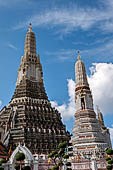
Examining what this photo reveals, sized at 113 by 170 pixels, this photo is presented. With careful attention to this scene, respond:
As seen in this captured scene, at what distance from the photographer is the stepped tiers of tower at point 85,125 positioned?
40.8 meters

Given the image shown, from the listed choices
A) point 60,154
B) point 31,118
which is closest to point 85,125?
point 31,118

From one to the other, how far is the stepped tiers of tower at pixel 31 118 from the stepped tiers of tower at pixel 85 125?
9678 mm

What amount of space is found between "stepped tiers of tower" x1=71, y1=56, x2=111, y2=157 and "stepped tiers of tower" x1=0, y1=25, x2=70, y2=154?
31.8 ft

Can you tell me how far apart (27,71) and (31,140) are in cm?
2771

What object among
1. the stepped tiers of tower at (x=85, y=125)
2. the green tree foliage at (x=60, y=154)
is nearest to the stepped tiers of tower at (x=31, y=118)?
the stepped tiers of tower at (x=85, y=125)

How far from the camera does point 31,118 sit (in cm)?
5469

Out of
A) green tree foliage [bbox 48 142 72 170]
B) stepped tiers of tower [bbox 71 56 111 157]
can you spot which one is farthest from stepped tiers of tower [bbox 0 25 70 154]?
green tree foliage [bbox 48 142 72 170]

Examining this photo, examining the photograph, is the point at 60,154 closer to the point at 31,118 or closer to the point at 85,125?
the point at 85,125

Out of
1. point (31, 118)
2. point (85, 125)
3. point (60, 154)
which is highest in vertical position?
point (31, 118)

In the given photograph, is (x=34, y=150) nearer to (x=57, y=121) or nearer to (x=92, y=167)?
(x=57, y=121)

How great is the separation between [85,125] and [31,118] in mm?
17305

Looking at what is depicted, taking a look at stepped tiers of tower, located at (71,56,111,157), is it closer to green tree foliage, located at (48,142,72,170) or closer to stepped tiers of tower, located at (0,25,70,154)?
stepped tiers of tower, located at (0,25,70,154)

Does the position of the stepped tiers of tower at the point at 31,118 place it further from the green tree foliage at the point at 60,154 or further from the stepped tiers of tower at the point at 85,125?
the green tree foliage at the point at 60,154

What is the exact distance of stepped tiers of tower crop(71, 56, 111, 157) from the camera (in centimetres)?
4075
